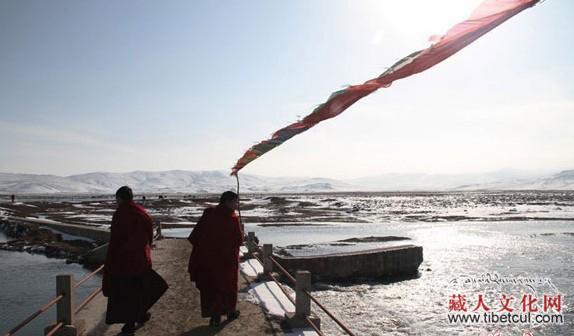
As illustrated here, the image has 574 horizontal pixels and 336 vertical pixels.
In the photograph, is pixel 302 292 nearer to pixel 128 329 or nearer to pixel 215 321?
pixel 215 321

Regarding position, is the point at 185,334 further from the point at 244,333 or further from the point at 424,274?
the point at 424,274

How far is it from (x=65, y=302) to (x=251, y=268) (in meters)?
5.41

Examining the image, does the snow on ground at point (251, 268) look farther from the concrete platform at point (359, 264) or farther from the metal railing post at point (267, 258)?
the concrete platform at point (359, 264)

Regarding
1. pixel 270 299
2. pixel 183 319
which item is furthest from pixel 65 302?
pixel 270 299

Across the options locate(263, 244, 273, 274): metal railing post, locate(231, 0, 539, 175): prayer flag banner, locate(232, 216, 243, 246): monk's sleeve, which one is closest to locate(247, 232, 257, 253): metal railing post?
locate(263, 244, 273, 274): metal railing post

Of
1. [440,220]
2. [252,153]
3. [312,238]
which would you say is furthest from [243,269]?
[440,220]

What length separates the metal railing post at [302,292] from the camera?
6.23 metres

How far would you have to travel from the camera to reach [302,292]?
6.30 metres

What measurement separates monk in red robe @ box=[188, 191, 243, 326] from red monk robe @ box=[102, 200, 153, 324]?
77cm

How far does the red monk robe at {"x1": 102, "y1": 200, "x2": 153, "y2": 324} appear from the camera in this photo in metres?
5.40

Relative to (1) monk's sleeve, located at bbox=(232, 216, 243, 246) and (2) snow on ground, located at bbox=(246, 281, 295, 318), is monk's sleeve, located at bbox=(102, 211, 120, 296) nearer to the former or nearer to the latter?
(1) monk's sleeve, located at bbox=(232, 216, 243, 246)

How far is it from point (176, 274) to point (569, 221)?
34.6 m

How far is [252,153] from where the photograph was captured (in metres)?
8.66

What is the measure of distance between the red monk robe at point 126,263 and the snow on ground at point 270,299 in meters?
2.35
